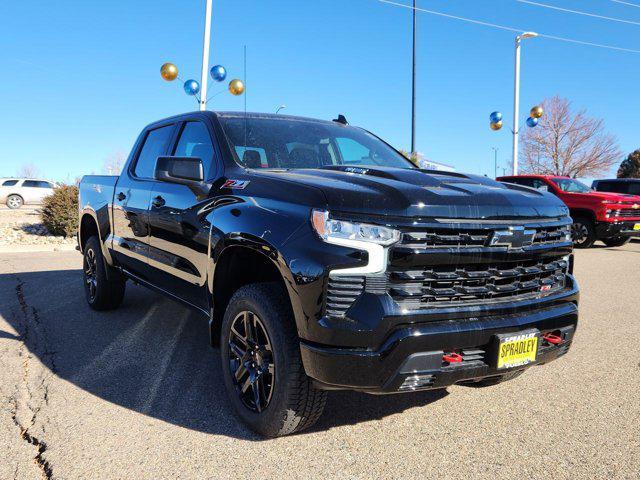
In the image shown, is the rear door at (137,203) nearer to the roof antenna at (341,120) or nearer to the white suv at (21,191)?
the roof antenna at (341,120)

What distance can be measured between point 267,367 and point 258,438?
405mm

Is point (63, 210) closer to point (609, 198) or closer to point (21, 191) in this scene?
point (609, 198)

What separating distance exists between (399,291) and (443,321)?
10.2 inches

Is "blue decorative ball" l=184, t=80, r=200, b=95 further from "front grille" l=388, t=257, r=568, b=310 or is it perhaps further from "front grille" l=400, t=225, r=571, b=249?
"front grille" l=400, t=225, r=571, b=249

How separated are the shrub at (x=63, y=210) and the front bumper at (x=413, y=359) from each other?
1253cm

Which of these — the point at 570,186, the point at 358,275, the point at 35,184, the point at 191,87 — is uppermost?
the point at 191,87

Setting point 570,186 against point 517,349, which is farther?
point 570,186

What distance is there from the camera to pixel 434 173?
3.36 m

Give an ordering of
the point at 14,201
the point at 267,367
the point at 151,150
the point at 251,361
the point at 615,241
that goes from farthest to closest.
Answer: the point at 14,201 < the point at 615,241 < the point at 151,150 < the point at 251,361 < the point at 267,367

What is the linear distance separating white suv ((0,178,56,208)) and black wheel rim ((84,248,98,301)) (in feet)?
83.8

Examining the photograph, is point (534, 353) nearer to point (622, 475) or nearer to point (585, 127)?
point (622, 475)

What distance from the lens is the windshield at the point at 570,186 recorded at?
515 inches

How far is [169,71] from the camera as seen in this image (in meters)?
14.4

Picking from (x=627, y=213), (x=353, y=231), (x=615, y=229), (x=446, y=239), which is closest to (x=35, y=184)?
(x=615, y=229)
